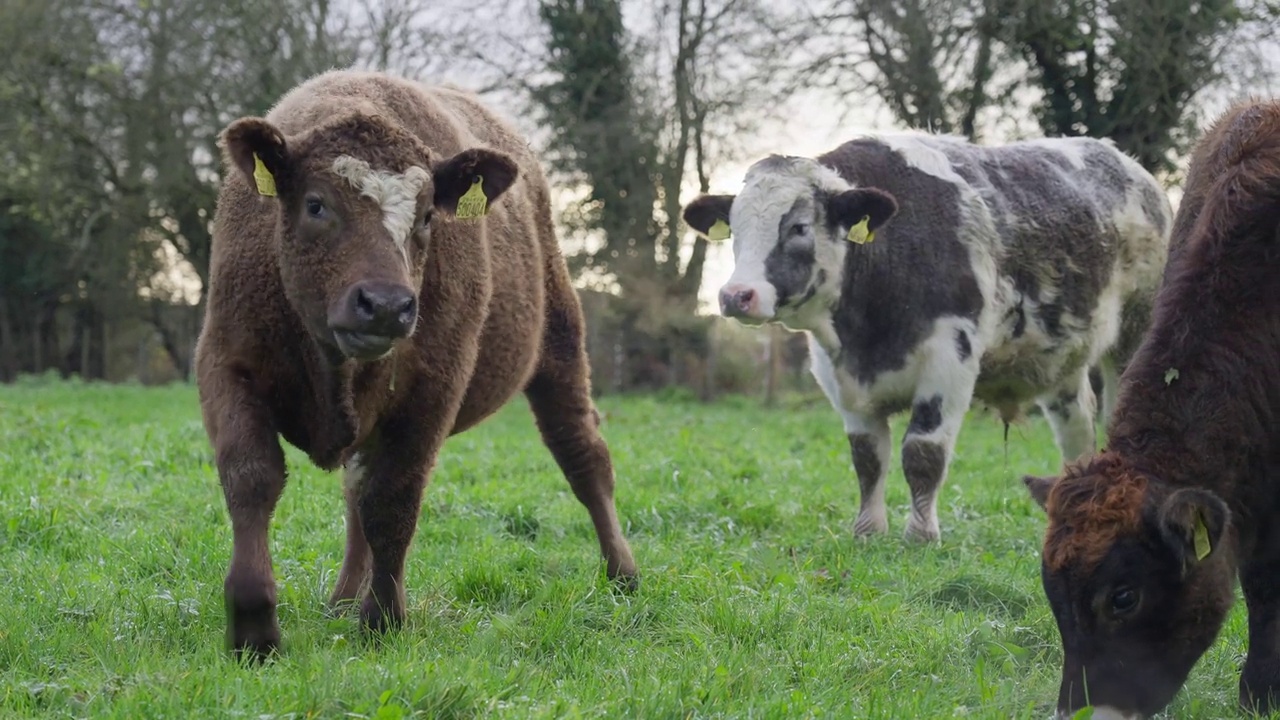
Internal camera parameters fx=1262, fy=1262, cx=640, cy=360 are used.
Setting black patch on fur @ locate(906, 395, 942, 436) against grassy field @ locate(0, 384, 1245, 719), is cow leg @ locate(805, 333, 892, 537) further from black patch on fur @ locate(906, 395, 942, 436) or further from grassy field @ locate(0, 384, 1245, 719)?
black patch on fur @ locate(906, 395, 942, 436)

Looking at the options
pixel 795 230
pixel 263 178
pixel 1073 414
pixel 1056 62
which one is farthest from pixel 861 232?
pixel 1056 62

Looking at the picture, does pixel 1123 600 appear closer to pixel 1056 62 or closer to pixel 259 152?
pixel 259 152

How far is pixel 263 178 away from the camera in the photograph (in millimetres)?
4309

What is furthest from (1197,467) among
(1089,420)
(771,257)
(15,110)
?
(15,110)

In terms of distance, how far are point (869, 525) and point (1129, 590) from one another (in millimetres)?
3951

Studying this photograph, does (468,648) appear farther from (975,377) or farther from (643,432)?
(643,432)

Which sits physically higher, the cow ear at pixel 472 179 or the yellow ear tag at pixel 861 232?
the cow ear at pixel 472 179

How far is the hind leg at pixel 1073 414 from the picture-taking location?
9320 millimetres

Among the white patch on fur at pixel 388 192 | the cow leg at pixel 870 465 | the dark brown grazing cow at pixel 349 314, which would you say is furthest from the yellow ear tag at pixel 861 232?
the white patch on fur at pixel 388 192

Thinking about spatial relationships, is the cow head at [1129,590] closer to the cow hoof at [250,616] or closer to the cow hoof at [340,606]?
the cow hoof at [250,616]

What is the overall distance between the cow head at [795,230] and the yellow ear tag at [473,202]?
9.62 ft

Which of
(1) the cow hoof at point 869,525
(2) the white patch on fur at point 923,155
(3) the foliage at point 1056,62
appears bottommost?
(1) the cow hoof at point 869,525

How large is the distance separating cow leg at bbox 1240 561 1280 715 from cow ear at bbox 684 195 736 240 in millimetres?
4635

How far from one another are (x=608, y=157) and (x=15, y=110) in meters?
12.3
